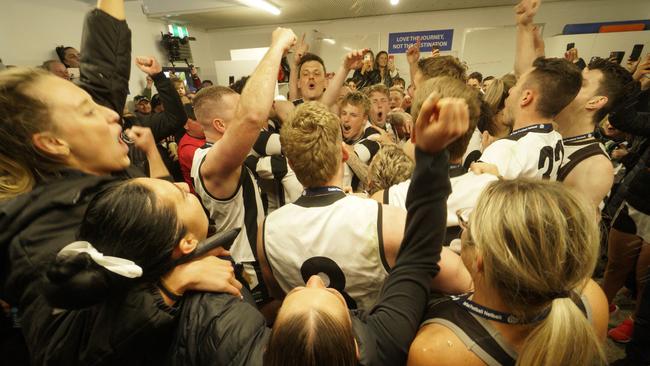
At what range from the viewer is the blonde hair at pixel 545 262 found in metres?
0.74

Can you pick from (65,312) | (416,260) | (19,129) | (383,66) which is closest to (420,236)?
(416,260)

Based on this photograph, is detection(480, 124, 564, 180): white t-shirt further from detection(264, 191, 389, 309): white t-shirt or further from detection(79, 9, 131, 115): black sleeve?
detection(79, 9, 131, 115): black sleeve

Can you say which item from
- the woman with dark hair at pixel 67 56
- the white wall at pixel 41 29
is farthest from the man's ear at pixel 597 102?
the woman with dark hair at pixel 67 56

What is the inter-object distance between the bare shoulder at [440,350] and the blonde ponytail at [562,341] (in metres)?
0.14

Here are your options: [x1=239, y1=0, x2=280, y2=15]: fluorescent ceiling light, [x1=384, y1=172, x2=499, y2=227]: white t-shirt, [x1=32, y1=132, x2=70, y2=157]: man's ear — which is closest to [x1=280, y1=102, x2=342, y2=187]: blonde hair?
[x1=384, y1=172, x2=499, y2=227]: white t-shirt

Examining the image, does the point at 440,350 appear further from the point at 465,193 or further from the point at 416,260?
the point at 465,193

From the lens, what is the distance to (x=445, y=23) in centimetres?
1005

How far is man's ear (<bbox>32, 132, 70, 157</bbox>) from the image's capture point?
1.03 meters

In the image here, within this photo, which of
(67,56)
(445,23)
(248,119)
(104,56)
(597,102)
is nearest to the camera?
(248,119)

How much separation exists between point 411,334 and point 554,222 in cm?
53

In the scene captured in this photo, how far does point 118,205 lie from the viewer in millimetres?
793

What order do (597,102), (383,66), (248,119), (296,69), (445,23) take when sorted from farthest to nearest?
(445,23), (383,66), (296,69), (597,102), (248,119)

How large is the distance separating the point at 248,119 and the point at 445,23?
11.3m

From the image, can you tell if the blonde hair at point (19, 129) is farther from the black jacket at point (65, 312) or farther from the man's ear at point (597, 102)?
the man's ear at point (597, 102)
